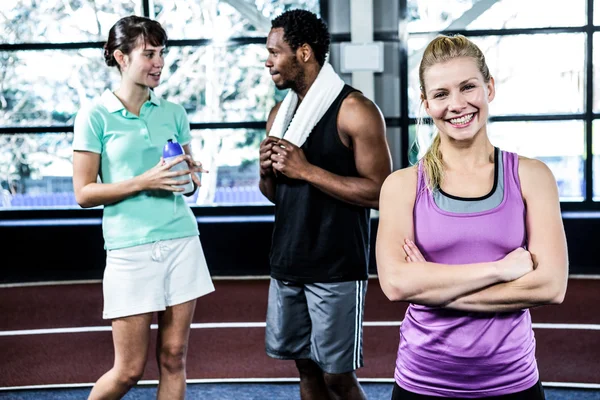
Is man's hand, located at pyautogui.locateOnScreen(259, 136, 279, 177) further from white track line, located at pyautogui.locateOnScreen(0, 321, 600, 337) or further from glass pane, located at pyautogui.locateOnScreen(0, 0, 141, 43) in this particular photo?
glass pane, located at pyautogui.locateOnScreen(0, 0, 141, 43)

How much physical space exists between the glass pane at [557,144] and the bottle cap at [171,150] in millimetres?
4348

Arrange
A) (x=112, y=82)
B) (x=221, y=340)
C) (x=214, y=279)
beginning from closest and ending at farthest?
(x=221, y=340), (x=214, y=279), (x=112, y=82)

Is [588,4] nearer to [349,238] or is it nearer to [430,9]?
[430,9]

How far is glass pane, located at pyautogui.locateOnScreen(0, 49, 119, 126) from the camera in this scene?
6.62 m

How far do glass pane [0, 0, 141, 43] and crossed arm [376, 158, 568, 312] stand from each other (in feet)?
17.9

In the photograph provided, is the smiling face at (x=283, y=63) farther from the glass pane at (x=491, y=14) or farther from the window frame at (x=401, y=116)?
the glass pane at (x=491, y=14)

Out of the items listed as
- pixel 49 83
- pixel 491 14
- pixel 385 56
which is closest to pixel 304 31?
pixel 385 56

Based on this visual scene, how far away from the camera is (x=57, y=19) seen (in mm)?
6590

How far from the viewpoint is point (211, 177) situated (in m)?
6.77

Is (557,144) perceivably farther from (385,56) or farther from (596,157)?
(385,56)

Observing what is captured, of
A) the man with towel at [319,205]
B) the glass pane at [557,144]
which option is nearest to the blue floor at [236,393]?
the man with towel at [319,205]

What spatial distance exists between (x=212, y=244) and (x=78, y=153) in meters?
4.00

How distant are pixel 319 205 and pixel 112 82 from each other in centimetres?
460

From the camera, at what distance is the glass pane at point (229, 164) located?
6.69 meters
